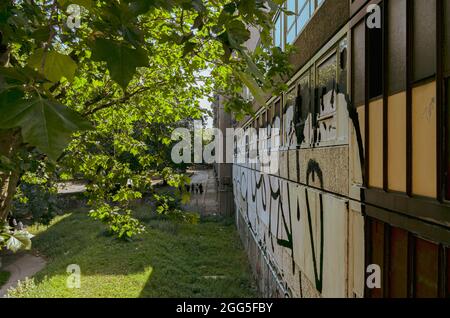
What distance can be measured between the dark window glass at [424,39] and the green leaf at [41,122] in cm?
316

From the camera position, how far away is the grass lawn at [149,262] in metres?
14.4

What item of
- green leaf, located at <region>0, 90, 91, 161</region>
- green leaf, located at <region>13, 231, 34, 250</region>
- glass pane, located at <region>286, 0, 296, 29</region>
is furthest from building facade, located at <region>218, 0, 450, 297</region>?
green leaf, located at <region>0, 90, 91, 161</region>

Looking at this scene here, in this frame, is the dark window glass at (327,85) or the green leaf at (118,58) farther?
the dark window glass at (327,85)

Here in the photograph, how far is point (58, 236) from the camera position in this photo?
2475 cm

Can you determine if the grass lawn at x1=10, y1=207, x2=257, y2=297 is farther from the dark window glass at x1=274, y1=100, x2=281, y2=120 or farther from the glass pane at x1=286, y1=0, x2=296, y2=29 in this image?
the glass pane at x1=286, y1=0, x2=296, y2=29

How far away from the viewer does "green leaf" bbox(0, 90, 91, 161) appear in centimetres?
97

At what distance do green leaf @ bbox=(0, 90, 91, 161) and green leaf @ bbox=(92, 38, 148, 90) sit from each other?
11.6 inches

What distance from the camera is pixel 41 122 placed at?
0.98 m

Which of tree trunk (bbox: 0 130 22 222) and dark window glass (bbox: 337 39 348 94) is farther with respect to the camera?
dark window glass (bbox: 337 39 348 94)

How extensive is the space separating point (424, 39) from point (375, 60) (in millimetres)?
998

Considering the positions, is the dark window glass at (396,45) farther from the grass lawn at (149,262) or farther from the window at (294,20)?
the grass lawn at (149,262)

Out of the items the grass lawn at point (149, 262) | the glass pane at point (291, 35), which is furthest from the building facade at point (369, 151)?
the grass lawn at point (149, 262)

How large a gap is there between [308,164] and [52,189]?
583 cm
